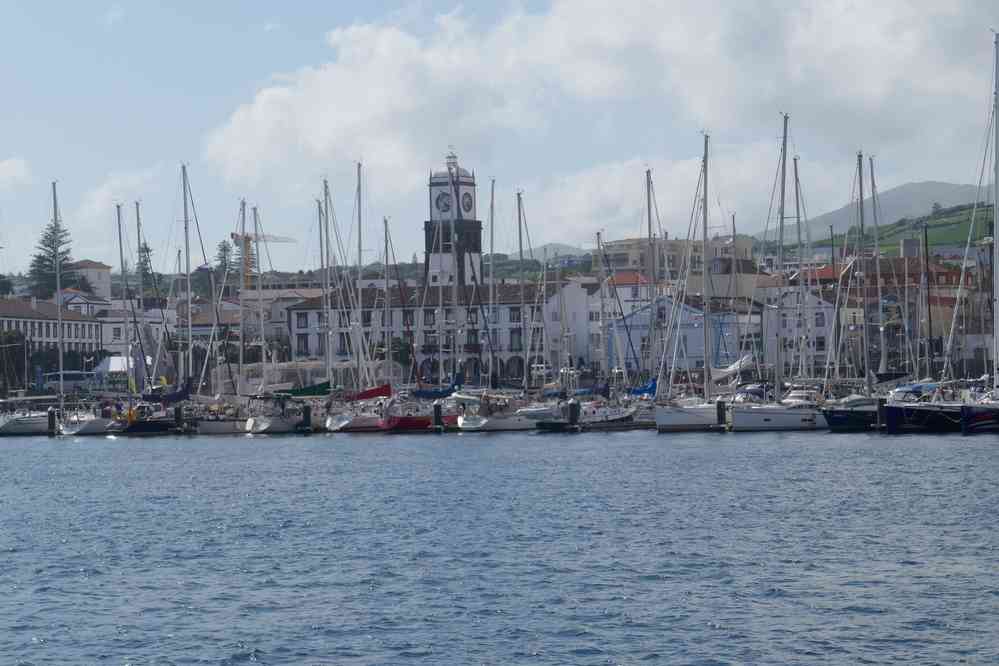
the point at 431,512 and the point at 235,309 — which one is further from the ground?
the point at 235,309

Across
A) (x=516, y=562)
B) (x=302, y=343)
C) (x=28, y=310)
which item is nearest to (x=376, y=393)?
(x=516, y=562)

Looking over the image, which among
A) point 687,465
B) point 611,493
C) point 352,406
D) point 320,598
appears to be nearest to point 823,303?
point 352,406

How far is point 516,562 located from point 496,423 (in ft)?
161

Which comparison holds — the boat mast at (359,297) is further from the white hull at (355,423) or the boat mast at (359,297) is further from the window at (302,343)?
the window at (302,343)

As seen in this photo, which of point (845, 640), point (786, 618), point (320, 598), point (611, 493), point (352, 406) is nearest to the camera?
point (845, 640)

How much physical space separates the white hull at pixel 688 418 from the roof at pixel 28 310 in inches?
3625

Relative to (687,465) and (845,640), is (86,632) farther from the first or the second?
(687,465)

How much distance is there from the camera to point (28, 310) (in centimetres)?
15775

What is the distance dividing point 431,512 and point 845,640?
2109 cm

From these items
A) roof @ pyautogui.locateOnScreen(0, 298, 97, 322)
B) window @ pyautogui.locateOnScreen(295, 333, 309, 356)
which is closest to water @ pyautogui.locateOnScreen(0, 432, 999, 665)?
window @ pyautogui.locateOnScreen(295, 333, 309, 356)

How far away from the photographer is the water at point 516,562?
2634 centimetres

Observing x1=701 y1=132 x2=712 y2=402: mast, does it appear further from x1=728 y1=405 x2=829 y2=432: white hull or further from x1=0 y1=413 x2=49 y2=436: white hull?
x1=0 y1=413 x2=49 y2=436: white hull

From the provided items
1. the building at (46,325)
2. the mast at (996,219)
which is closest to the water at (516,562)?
the mast at (996,219)

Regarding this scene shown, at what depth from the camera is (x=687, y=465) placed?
5959cm
